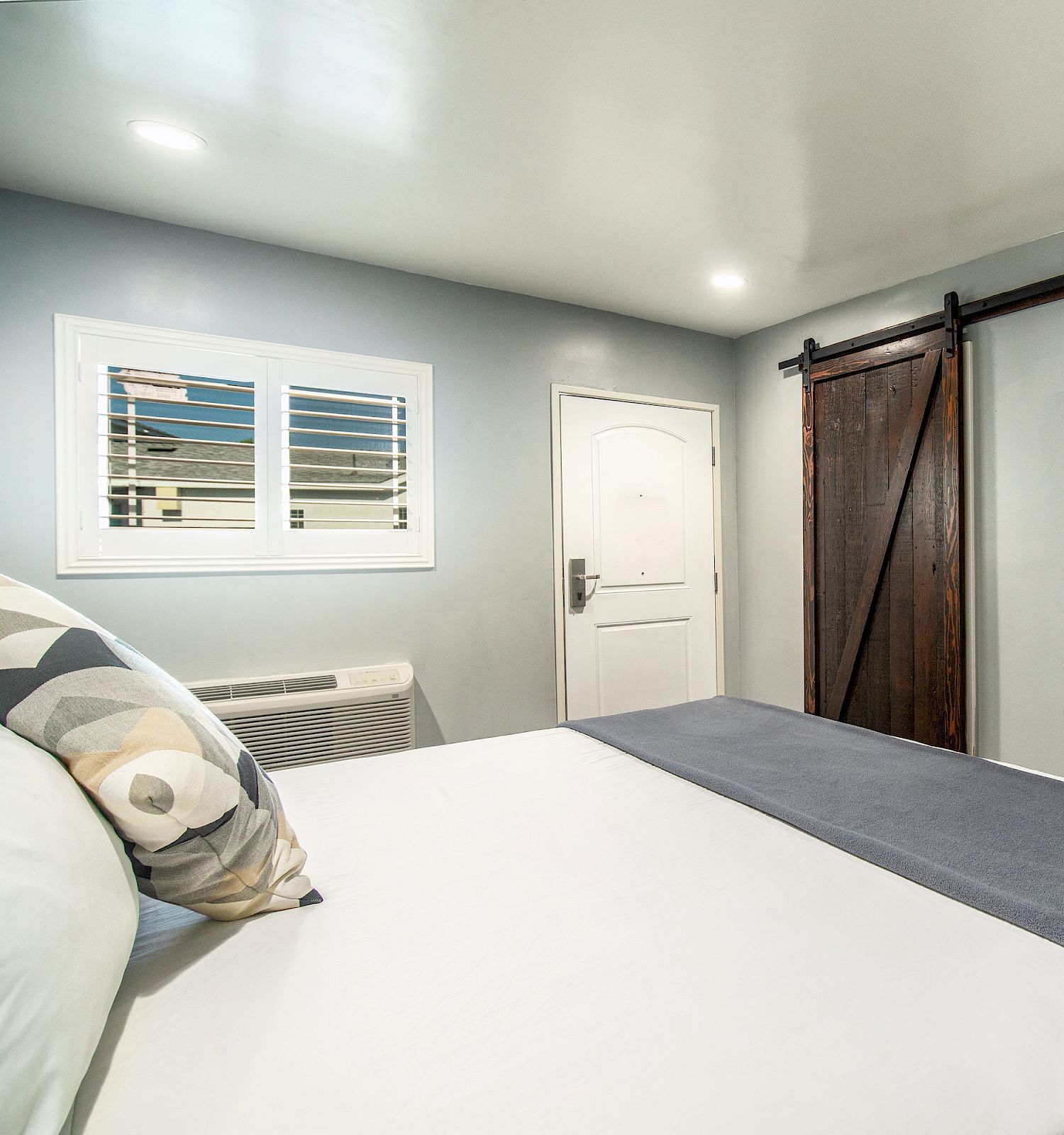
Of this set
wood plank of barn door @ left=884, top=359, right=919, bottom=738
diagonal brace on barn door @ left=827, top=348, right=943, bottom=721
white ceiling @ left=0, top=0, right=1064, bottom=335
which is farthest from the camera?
wood plank of barn door @ left=884, top=359, right=919, bottom=738

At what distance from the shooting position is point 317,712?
111 inches

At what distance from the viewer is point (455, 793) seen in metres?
1.54

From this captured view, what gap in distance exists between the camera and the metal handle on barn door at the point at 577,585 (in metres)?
3.70

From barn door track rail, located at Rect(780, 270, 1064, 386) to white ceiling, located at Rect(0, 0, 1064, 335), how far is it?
0.22 metres

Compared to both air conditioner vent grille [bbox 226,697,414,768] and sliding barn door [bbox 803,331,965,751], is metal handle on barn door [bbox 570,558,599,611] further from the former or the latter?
sliding barn door [bbox 803,331,965,751]

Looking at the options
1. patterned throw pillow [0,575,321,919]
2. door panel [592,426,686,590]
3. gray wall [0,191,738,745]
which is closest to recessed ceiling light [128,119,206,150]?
Result: gray wall [0,191,738,745]

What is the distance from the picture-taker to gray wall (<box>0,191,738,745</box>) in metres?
2.51

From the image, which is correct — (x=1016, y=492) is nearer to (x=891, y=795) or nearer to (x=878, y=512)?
(x=878, y=512)

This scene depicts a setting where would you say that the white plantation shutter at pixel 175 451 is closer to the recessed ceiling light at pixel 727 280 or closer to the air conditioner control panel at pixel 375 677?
the air conditioner control panel at pixel 375 677

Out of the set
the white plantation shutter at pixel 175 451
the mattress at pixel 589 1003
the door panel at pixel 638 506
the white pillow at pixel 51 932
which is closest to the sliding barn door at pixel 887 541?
the door panel at pixel 638 506

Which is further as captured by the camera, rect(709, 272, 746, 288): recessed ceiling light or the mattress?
rect(709, 272, 746, 288): recessed ceiling light

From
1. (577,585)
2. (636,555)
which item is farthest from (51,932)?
(636,555)

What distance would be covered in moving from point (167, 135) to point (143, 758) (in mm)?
2122

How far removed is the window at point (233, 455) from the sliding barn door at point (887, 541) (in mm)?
2188
